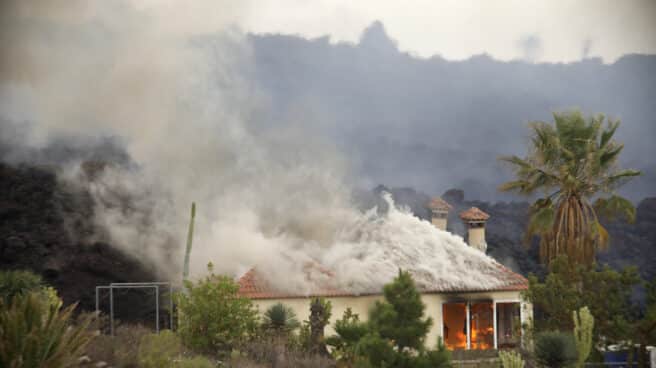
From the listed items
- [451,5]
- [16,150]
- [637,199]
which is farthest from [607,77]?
[16,150]

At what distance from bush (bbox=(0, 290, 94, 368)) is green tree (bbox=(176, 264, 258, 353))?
6665 millimetres

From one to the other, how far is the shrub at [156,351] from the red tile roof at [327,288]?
7647mm

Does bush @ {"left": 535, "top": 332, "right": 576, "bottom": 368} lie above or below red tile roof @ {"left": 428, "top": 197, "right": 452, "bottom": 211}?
below

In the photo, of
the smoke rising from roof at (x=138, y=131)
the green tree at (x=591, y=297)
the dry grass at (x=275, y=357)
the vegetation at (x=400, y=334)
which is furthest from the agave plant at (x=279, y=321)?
the smoke rising from roof at (x=138, y=131)

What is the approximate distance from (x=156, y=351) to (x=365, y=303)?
398 inches

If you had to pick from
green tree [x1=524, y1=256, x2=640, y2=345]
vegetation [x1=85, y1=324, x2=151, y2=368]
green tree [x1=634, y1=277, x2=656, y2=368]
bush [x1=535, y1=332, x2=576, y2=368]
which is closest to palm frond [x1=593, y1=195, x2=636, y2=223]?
green tree [x1=524, y1=256, x2=640, y2=345]

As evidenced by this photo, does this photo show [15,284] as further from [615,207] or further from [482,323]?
[615,207]

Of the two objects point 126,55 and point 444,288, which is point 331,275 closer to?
point 444,288

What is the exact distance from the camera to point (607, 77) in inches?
2269

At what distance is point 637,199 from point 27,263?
155ft

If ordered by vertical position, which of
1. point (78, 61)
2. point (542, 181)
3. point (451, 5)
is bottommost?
point (542, 181)

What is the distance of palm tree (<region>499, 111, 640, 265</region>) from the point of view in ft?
67.4

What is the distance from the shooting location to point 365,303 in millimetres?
20625

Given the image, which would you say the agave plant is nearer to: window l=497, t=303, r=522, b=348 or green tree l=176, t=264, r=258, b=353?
green tree l=176, t=264, r=258, b=353
